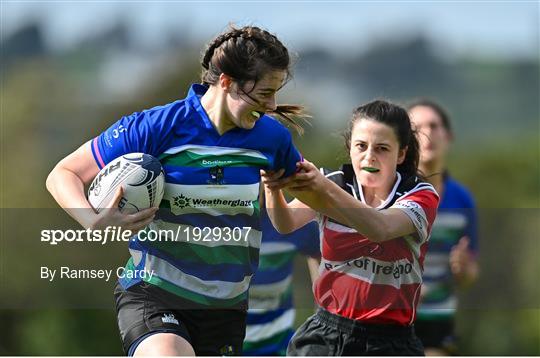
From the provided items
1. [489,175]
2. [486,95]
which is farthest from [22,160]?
[486,95]

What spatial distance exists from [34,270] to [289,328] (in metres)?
9.59

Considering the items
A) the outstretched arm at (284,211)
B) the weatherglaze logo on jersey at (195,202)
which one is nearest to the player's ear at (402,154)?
the outstretched arm at (284,211)

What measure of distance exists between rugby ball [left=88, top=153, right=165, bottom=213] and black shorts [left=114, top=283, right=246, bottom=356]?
1.32ft

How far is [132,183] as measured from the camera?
5344 mm

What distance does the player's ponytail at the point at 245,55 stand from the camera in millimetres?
5445

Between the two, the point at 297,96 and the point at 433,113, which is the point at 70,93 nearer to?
the point at 297,96

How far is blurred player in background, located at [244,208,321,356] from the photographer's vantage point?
7469mm

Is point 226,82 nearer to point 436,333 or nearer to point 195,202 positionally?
point 195,202

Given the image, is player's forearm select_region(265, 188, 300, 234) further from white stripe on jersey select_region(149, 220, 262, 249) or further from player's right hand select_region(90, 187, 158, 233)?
player's right hand select_region(90, 187, 158, 233)

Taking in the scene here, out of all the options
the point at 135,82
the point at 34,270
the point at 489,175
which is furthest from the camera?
the point at 135,82

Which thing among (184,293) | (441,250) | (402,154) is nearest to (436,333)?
(441,250)

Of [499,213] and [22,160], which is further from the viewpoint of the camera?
[22,160]

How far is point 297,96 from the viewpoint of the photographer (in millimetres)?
35531

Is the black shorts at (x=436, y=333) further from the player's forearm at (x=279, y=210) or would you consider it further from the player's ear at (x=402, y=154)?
the player's forearm at (x=279, y=210)
